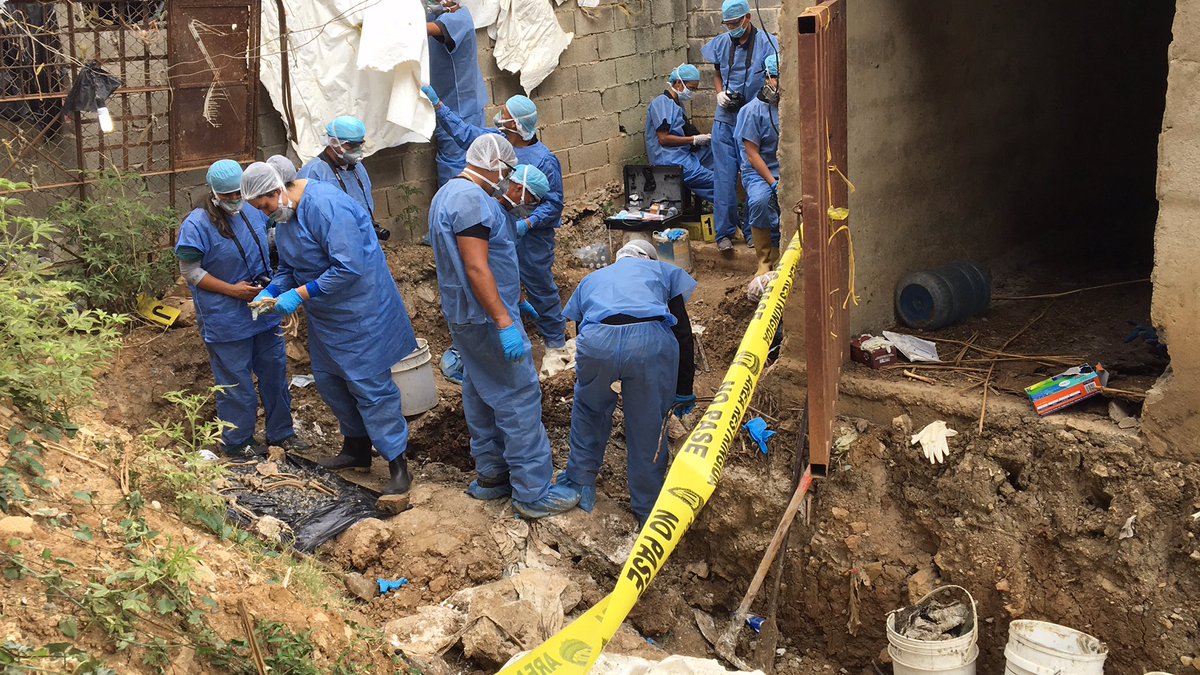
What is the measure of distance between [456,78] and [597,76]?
7.31 ft

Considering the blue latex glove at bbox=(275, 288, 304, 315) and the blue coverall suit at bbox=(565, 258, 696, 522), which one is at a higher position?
the blue latex glove at bbox=(275, 288, 304, 315)

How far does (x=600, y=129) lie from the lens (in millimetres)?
11094

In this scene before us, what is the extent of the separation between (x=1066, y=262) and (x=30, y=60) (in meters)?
7.00

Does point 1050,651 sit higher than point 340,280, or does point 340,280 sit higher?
point 340,280

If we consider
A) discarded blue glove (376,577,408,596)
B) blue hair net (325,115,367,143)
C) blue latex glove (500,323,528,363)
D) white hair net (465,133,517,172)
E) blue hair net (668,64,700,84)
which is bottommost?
discarded blue glove (376,577,408,596)

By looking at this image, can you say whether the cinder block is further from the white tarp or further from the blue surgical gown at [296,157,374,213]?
the blue surgical gown at [296,157,374,213]

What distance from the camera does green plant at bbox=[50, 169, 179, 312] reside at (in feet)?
23.7

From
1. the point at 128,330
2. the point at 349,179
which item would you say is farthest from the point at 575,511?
the point at 128,330

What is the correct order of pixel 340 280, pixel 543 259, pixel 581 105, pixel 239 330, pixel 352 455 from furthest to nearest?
pixel 581 105, pixel 543 259, pixel 352 455, pixel 239 330, pixel 340 280

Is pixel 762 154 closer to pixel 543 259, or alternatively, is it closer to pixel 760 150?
pixel 760 150

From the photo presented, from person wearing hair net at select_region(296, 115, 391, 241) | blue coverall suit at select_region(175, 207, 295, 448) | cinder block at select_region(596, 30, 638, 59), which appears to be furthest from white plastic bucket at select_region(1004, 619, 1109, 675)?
cinder block at select_region(596, 30, 638, 59)

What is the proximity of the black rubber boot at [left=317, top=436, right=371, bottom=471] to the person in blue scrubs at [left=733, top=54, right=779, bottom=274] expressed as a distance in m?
3.46

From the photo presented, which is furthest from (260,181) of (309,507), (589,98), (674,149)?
(589,98)

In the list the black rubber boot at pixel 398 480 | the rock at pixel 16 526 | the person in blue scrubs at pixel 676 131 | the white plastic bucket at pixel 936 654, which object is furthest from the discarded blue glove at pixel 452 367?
the rock at pixel 16 526
